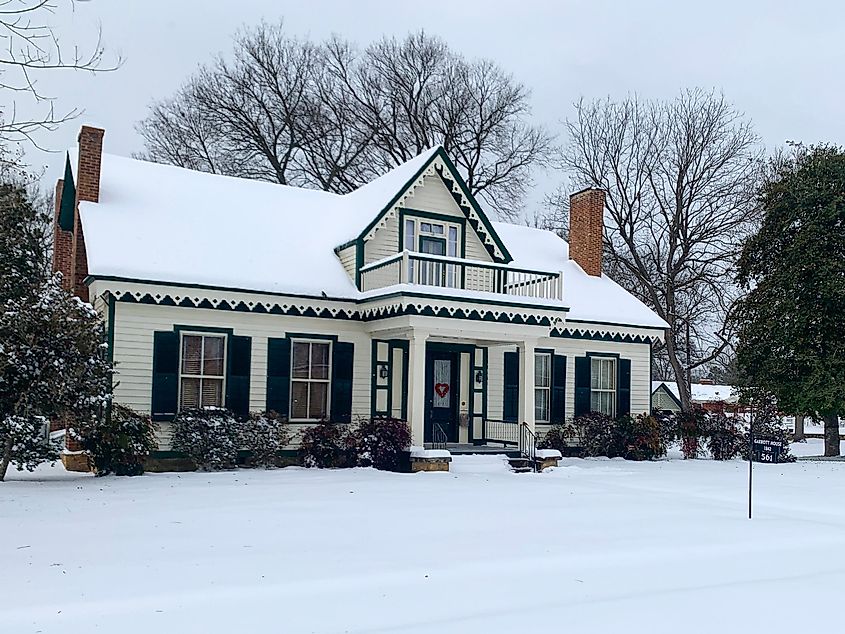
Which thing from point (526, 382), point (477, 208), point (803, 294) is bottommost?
point (526, 382)

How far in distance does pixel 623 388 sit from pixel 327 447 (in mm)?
9293

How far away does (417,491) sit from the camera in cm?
1388

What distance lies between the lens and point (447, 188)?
21.0m

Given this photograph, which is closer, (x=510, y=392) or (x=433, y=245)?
(x=433, y=245)

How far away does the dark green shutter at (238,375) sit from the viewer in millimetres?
17812

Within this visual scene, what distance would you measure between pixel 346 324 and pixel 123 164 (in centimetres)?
702

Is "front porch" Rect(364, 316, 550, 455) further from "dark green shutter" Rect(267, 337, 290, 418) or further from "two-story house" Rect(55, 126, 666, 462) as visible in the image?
"dark green shutter" Rect(267, 337, 290, 418)

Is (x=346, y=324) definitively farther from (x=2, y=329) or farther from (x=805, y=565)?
(x=805, y=565)

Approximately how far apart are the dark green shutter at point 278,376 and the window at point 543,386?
23.0 feet

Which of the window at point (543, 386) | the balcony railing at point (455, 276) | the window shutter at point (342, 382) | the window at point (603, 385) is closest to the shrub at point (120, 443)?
the window shutter at point (342, 382)

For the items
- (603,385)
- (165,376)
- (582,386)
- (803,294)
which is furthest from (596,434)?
(165,376)

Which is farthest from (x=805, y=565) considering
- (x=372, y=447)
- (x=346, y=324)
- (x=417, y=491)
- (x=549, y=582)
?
(x=346, y=324)

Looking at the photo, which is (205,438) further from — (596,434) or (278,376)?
(596,434)

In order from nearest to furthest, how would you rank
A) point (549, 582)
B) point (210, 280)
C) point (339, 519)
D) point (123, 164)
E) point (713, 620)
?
point (713, 620) → point (549, 582) → point (339, 519) → point (210, 280) → point (123, 164)
